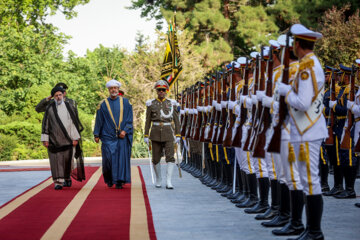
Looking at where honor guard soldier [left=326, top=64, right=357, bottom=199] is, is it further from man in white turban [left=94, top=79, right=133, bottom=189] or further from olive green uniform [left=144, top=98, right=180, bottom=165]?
man in white turban [left=94, top=79, right=133, bottom=189]

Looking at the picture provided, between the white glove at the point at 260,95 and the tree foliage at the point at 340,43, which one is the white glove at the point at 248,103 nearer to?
the white glove at the point at 260,95

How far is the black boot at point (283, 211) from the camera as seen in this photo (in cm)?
836

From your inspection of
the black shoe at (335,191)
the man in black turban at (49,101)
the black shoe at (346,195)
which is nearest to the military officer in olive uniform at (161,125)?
the man in black turban at (49,101)

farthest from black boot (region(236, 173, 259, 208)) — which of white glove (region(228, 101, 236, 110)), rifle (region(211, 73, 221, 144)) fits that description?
rifle (region(211, 73, 221, 144))

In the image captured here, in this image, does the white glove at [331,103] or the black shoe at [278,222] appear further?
the white glove at [331,103]

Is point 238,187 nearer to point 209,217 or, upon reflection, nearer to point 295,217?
point 209,217

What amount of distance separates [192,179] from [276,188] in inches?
292

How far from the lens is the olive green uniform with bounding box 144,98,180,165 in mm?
14398

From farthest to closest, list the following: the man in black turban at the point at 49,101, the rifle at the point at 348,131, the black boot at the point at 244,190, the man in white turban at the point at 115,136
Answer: the man in black turban at the point at 49,101, the man in white turban at the point at 115,136, the rifle at the point at 348,131, the black boot at the point at 244,190

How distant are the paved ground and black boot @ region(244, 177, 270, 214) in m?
0.16

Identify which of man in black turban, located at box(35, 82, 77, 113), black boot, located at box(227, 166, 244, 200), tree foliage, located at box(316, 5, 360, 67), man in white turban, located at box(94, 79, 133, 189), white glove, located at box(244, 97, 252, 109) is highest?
tree foliage, located at box(316, 5, 360, 67)

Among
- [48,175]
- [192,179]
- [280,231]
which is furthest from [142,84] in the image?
[280,231]

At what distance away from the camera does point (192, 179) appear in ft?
53.9

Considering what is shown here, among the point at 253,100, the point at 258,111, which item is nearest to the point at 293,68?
the point at 258,111
